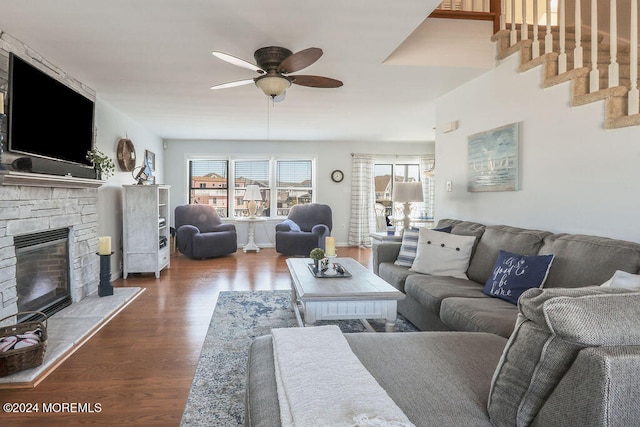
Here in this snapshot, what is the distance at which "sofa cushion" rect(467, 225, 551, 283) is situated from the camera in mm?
2633

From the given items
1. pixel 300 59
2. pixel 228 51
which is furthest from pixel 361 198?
pixel 300 59

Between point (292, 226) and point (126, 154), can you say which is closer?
point (126, 154)

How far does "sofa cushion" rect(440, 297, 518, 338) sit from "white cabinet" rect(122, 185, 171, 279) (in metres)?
3.96

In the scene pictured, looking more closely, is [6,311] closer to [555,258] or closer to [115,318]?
[115,318]

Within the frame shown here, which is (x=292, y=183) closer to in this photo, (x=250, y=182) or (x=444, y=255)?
(x=250, y=182)

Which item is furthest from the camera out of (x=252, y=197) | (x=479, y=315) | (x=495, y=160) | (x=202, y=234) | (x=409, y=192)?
(x=252, y=197)

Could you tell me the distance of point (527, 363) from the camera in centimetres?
92

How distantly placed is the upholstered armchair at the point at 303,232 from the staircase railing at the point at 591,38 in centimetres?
424

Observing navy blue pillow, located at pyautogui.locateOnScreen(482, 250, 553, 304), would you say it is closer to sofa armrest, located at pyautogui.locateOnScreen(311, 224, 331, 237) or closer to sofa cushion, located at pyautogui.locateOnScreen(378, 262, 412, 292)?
sofa cushion, located at pyautogui.locateOnScreen(378, 262, 412, 292)

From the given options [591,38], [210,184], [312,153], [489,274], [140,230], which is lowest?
[489,274]

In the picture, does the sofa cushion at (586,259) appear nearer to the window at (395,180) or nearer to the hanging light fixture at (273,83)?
the hanging light fixture at (273,83)

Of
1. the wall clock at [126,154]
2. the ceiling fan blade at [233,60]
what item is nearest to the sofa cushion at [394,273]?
the ceiling fan blade at [233,60]

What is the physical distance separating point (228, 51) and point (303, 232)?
423 cm

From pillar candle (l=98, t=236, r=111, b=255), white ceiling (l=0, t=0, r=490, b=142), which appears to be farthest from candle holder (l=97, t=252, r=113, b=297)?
white ceiling (l=0, t=0, r=490, b=142)
